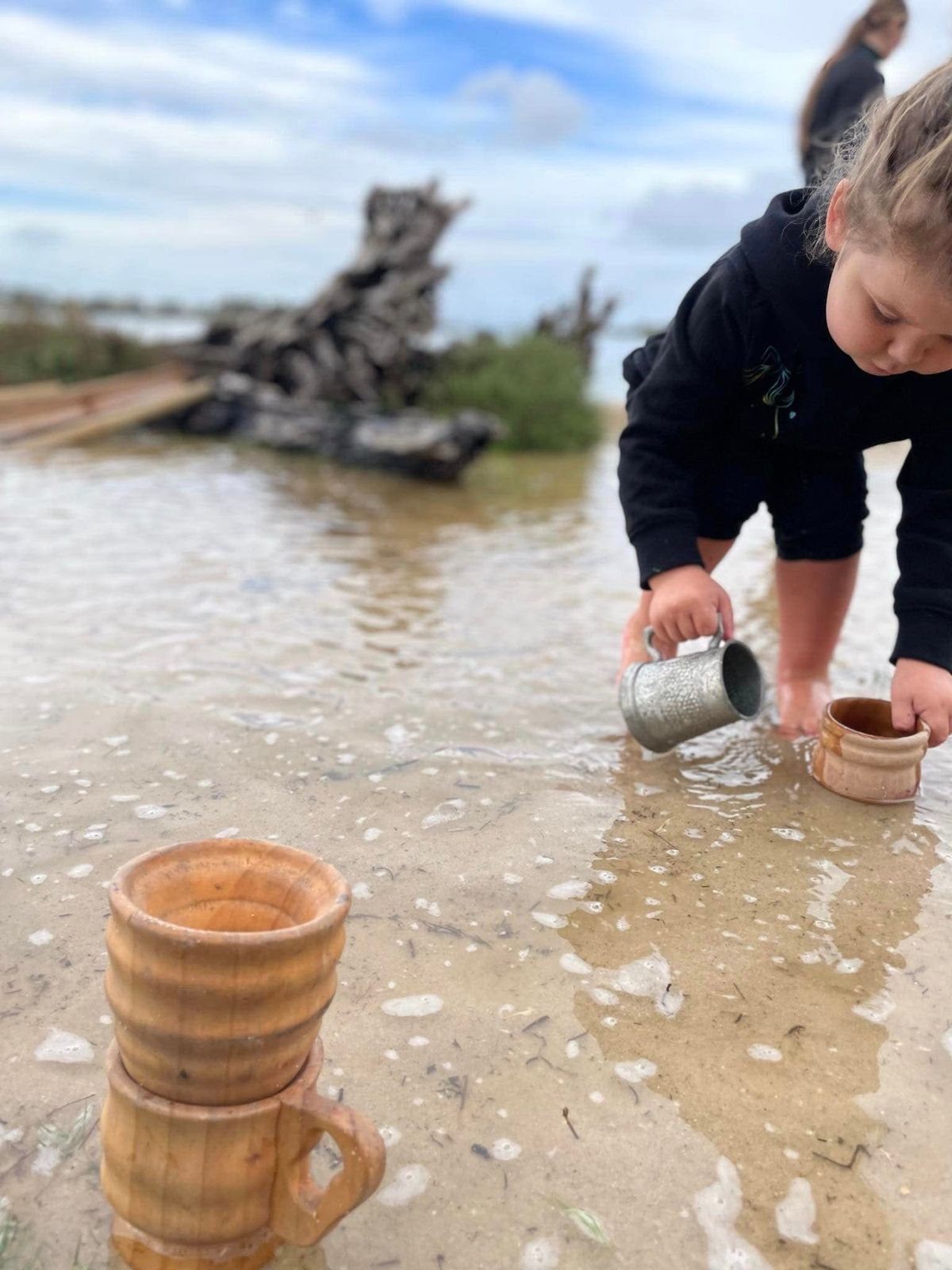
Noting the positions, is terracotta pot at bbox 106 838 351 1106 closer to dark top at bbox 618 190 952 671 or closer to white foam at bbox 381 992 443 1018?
white foam at bbox 381 992 443 1018

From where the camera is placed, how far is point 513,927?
2.10 meters

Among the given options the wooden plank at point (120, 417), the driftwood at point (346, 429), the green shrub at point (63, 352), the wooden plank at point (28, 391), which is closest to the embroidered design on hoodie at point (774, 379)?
the driftwood at point (346, 429)

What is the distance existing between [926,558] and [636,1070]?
167cm

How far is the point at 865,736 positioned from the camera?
2.68m

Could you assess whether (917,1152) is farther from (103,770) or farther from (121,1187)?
(103,770)

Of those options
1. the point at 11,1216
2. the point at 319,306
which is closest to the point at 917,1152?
the point at 11,1216

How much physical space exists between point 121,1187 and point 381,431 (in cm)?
763

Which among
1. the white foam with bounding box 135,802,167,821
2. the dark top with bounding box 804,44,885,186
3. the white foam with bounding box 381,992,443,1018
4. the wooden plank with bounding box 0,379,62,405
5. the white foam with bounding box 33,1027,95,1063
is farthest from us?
the wooden plank with bounding box 0,379,62,405

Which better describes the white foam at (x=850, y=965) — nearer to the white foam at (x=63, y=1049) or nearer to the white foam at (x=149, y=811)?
the white foam at (x=63, y=1049)

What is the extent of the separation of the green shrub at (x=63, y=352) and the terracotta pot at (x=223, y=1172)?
10545 mm

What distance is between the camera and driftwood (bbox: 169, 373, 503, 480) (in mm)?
8047

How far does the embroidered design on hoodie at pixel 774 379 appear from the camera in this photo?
2.72 metres

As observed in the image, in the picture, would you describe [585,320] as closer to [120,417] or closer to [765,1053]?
[120,417]

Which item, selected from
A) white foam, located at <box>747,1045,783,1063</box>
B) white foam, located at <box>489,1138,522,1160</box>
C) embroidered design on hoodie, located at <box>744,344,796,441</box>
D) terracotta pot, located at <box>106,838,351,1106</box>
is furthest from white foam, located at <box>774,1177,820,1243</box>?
embroidered design on hoodie, located at <box>744,344,796,441</box>
